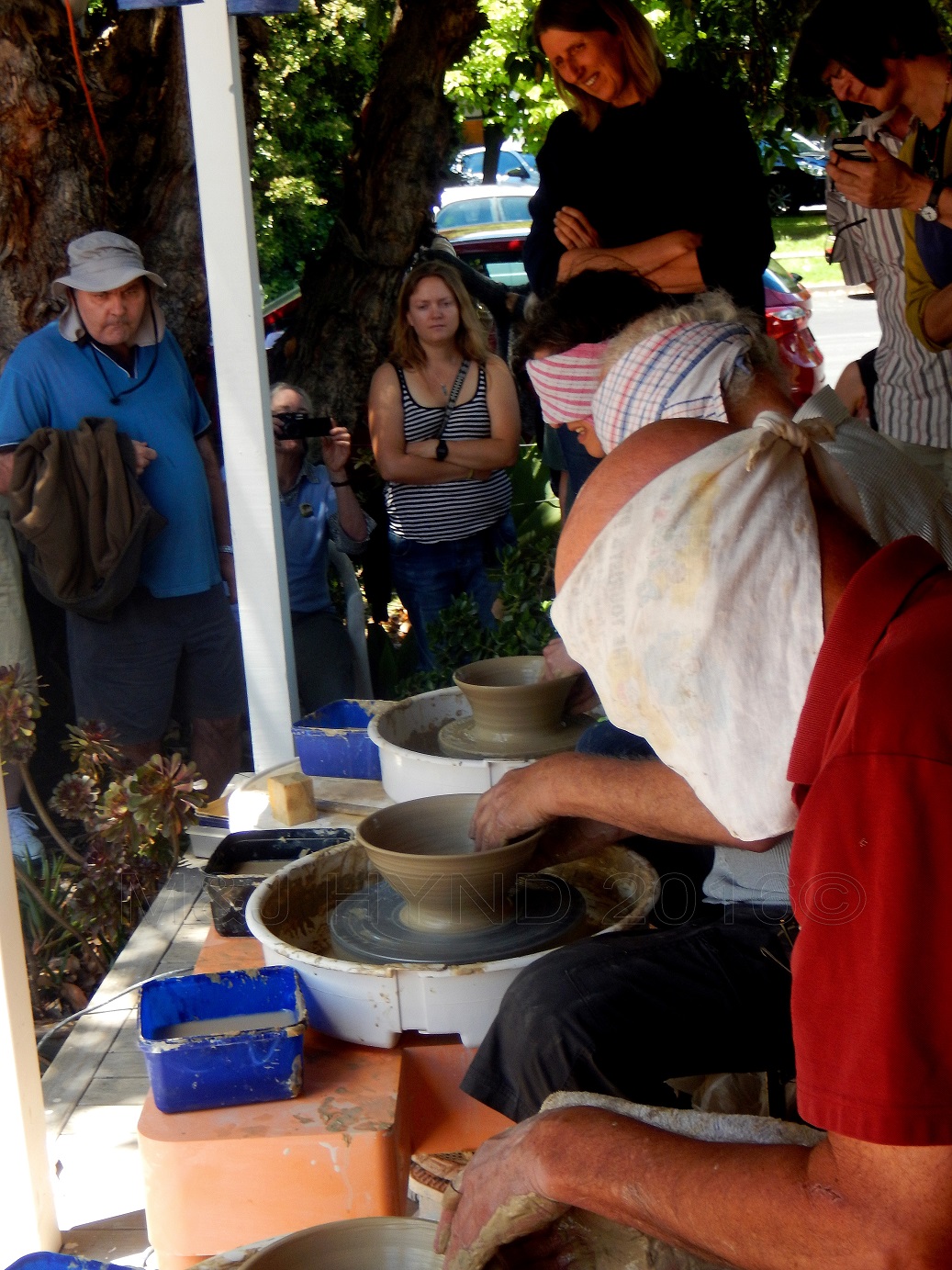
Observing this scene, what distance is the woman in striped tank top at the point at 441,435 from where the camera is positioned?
4535mm

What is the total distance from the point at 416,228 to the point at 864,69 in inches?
136

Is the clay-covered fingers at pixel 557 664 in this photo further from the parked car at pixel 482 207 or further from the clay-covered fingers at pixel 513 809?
the parked car at pixel 482 207

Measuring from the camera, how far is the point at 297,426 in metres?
4.72

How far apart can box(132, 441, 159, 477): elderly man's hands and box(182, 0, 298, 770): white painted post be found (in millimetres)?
702

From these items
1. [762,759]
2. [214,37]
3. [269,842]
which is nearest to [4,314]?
[214,37]

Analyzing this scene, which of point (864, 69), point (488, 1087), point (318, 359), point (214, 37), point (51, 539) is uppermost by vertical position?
point (214, 37)

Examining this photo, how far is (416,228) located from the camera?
20.0 ft

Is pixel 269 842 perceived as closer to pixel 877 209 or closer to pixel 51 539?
pixel 51 539

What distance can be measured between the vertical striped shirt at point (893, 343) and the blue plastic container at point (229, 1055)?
2.23 meters

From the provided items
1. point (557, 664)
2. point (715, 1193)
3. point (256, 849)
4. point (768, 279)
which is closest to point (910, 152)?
point (557, 664)

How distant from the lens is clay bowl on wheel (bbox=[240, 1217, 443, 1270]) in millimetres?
1348

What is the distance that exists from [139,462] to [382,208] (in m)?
2.67

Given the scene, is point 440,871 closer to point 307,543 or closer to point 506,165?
point 307,543

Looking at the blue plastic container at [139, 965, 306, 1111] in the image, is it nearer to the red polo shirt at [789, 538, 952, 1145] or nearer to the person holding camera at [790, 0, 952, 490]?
the red polo shirt at [789, 538, 952, 1145]
